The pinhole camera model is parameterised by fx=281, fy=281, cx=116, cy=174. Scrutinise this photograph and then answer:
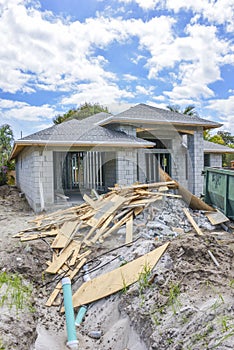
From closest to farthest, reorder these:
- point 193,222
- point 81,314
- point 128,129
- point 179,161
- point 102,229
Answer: point 81,314 → point 102,229 → point 193,222 → point 128,129 → point 179,161

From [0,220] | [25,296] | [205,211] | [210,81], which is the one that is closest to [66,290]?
[25,296]

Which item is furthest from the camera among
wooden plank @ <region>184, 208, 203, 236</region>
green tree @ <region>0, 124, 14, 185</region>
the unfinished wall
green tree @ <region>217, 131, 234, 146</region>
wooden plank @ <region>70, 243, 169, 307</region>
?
green tree @ <region>217, 131, 234, 146</region>

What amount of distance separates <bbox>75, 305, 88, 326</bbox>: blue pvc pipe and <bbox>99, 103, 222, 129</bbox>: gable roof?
9.72 meters

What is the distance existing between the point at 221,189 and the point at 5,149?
65.9ft

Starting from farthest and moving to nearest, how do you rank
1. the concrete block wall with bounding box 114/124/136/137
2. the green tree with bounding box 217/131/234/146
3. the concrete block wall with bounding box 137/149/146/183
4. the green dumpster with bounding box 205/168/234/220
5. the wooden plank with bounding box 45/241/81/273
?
the green tree with bounding box 217/131/234/146
the concrete block wall with bounding box 137/149/146/183
the concrete block wall with bounding box 114/124/136/137
the green dumpster with bounding box 205/168/234/220
the wooden plank with bounding box 45/241/81/273

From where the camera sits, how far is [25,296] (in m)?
4.34

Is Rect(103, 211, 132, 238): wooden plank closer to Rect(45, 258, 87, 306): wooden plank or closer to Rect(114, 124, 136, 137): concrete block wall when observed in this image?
Rect(45, 258, 87, 306): wooden plank

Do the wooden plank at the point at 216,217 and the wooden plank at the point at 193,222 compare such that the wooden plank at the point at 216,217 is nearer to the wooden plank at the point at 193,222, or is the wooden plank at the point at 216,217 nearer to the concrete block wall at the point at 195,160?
the wooden plank at the point at 193,222

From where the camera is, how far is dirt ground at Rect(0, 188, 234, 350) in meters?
2.82

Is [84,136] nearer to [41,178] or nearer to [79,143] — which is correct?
[79,143]

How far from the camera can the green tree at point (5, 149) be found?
2061cm

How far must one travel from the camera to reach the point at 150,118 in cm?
1330

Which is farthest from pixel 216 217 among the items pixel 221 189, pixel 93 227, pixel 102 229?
pixel 93 227

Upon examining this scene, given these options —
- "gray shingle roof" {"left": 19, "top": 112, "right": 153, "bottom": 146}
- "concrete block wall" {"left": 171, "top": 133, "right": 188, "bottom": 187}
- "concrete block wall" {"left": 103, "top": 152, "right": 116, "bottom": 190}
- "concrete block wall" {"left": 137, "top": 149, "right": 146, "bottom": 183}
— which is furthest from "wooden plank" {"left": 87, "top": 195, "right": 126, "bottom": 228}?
"concrete block wall" {"left": 171, "top": 133, "right": 188, "bottom": 187}
